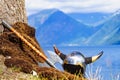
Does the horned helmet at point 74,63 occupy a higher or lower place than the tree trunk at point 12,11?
lower

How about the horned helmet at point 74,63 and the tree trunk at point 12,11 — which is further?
the tree trunk at point 12,11

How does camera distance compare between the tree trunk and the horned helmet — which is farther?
the tree trunk

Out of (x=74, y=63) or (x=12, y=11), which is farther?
(x=12, y=11)

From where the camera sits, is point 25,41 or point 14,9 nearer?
point 25,41

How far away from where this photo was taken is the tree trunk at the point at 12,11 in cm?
774

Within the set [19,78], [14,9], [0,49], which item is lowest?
[19,78]

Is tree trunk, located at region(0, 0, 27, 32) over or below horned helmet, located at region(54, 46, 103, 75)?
over

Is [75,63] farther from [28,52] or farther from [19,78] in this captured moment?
[19,78]

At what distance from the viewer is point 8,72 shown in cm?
637

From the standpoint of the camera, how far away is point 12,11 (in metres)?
7.92

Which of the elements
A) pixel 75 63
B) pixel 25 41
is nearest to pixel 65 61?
pixel 75 63

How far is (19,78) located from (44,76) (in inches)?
11.9

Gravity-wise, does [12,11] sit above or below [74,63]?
above

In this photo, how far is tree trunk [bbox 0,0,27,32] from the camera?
25.4 feet
